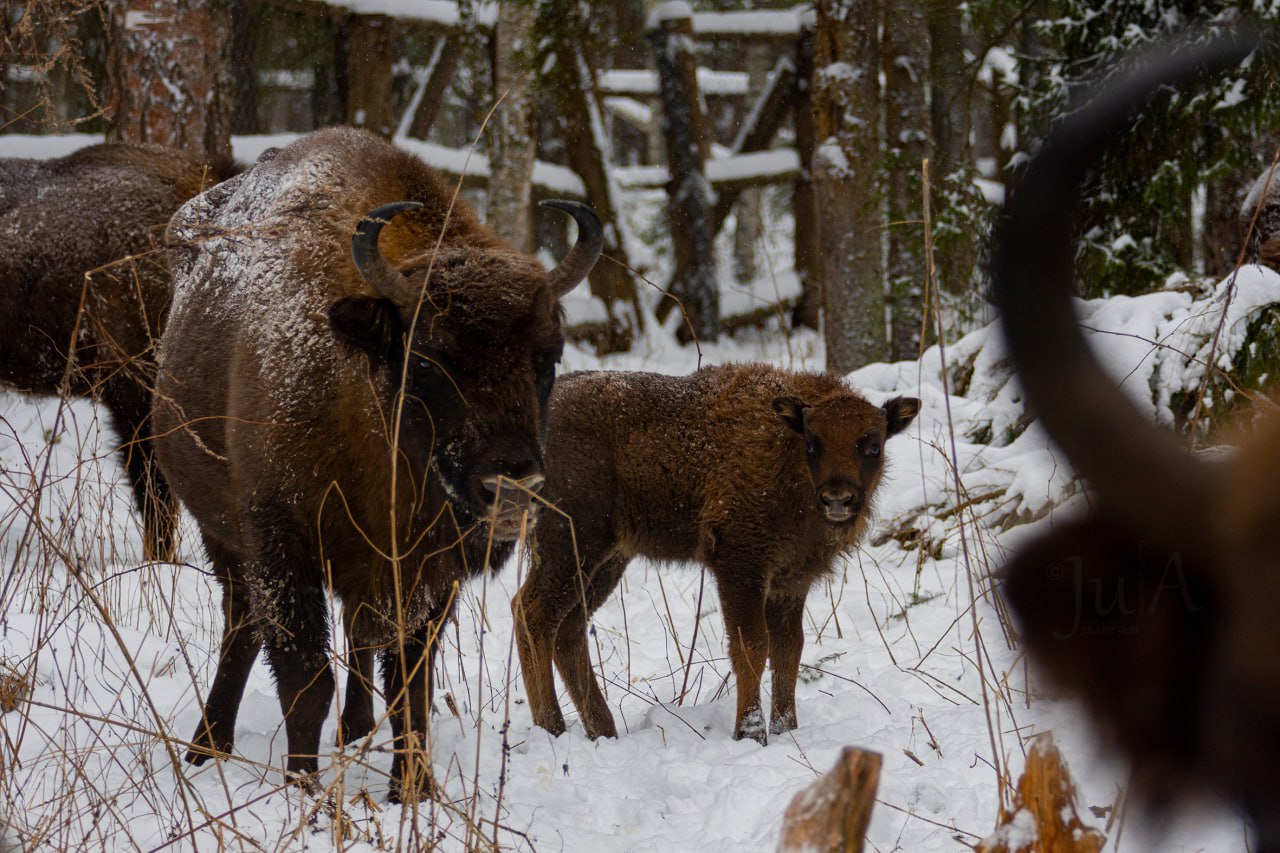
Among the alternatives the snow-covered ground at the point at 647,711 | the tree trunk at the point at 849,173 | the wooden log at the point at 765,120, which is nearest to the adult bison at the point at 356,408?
the snow-covered ground at the point at 647,711

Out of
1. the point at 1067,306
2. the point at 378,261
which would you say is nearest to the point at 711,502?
the point at 378,261

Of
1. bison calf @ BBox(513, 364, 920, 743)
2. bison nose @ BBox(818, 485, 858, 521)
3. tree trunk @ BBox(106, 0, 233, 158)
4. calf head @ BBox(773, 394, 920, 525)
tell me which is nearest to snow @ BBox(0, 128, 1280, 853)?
bison calf @ BBox(513, 364, 920, 743)

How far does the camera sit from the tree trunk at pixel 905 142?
10.1 m

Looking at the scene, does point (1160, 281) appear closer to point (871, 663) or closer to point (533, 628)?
point (871, 663)

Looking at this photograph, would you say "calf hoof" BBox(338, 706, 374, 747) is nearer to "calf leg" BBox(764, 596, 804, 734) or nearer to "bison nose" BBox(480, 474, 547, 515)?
"bison nose" BBox(480, 474, 547, 515)

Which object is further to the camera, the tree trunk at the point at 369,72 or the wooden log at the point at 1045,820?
the tree trunk at the point at 369,72

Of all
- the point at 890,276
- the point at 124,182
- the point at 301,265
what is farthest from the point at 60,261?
the point at 890,276

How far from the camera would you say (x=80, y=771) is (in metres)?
3.07

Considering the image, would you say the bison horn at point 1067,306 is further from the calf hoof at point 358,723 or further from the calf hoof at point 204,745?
the calf hoof at point 358,723

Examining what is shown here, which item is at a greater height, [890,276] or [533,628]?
[890,276]

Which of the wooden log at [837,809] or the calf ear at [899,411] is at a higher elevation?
the wooden log at [837,809]

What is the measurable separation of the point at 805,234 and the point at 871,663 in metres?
10.9

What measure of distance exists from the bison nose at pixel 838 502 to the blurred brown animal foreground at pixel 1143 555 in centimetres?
340

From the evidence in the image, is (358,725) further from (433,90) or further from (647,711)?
(433,90)
